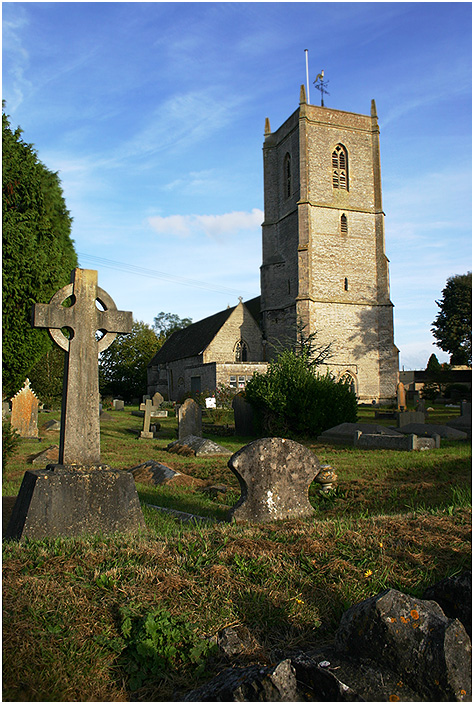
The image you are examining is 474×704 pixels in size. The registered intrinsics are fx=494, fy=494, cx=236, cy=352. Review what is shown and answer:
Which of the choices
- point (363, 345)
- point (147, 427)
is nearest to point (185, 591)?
point (147, 427)

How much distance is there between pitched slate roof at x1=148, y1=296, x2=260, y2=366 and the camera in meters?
38.1

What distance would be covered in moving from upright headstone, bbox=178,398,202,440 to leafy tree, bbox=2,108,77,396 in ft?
16.7

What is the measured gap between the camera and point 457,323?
4975 centimetres

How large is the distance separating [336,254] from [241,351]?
9.96m

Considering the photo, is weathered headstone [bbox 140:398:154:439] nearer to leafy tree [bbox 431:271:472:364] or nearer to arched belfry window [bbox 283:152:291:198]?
arched belfry window [bbox 283:152:291:198]

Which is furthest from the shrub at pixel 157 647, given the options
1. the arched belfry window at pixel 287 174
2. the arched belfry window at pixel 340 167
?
the arched belfry window at pixel 287 174

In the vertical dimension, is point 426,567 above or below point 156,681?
above

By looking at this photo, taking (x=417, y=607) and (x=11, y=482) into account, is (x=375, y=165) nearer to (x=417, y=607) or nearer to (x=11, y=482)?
(x=11, y=482)

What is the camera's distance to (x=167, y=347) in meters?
48.8

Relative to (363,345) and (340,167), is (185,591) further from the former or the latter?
(340,167)

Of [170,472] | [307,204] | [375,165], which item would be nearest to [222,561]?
[170,472]

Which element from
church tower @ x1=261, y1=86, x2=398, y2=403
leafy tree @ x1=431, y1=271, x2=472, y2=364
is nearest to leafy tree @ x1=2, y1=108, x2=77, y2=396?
church tower @ x1=261, y1=86, x2=398, y2=403

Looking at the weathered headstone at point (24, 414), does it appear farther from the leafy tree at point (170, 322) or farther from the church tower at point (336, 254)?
the leafy tree at point (170, 322)

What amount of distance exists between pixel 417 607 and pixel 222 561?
1710 millimetres
